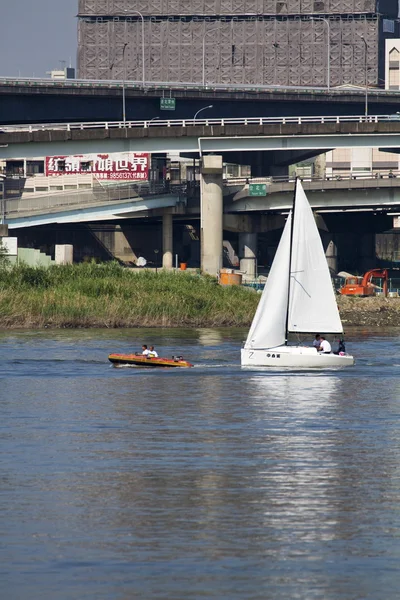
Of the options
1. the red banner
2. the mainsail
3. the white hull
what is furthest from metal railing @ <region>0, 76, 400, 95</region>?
the white hull

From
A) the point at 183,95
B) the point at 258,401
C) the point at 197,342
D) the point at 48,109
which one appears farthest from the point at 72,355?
the point at 183,95

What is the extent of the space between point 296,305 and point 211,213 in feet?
202

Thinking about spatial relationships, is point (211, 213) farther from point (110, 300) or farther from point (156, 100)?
point (156, 100)

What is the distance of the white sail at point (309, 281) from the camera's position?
208ft

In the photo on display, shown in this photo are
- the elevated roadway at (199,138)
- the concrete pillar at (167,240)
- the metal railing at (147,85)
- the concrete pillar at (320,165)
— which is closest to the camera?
the elevated roadway at (199,138)

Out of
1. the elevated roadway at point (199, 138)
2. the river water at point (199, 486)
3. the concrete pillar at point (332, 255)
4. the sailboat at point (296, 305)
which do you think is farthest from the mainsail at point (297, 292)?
the concrete pillar at point (332, 255)

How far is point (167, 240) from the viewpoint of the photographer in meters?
130

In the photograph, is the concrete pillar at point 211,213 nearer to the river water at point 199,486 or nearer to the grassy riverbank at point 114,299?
the grassy riverbank at point 114,299

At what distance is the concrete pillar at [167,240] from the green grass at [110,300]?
3326 centimetres

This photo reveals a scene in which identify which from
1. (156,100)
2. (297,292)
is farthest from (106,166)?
(297,292)

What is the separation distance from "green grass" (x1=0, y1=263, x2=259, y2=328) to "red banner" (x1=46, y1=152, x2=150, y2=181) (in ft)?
125

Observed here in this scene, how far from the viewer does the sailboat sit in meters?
62.1

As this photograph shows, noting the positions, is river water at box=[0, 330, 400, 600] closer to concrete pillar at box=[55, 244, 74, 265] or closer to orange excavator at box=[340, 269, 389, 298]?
orange excavator at box=[340, 269, 389, 298]

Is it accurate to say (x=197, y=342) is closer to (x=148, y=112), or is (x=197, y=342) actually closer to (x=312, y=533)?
(x=312, y=533)
